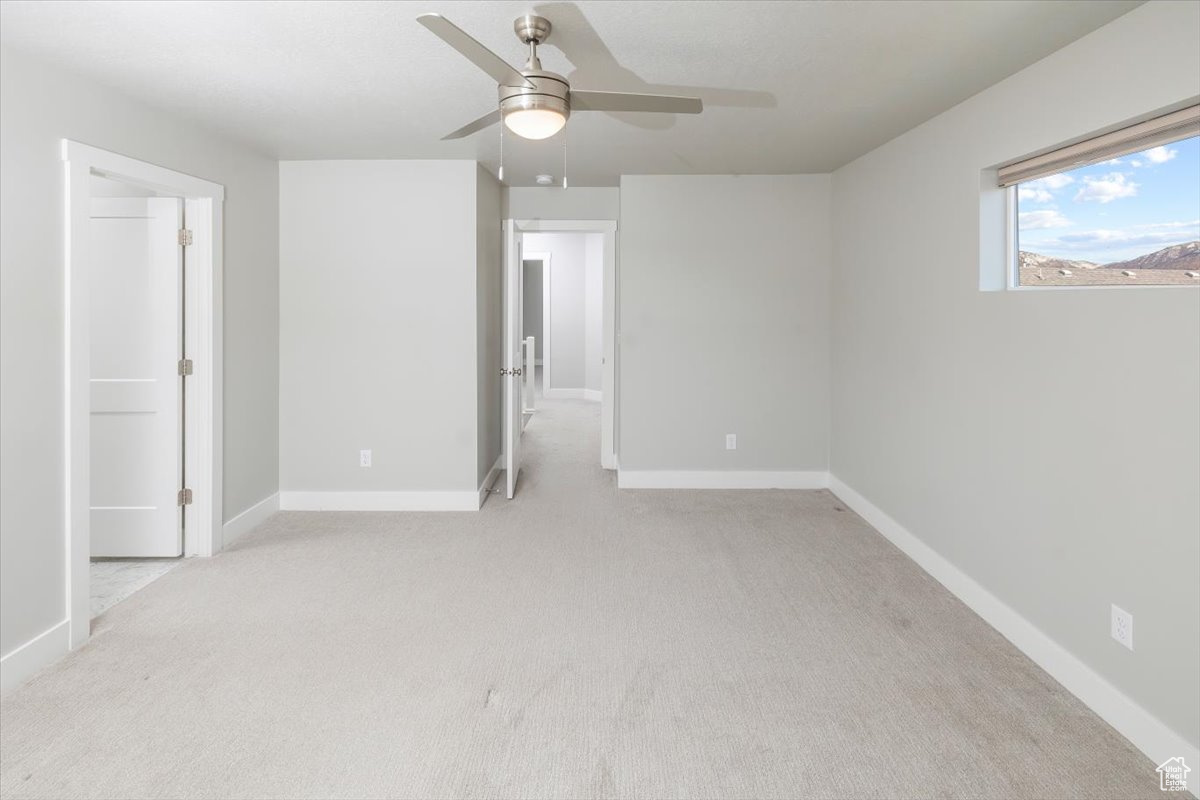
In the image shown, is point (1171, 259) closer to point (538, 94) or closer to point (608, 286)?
point (538, 94)

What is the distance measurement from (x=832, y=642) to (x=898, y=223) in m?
2.40

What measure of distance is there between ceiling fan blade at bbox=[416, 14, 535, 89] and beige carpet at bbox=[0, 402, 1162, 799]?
201cm

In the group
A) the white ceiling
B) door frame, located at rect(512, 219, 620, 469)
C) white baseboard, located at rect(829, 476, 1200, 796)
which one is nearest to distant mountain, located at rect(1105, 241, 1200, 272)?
the white ceiling

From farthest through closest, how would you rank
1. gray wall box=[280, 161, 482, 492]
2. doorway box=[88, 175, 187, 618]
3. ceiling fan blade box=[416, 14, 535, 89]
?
gray wall box=[280, 161, 482, 492] → doorway box=[88, 175, 187, 618] → ceiling fan blade box=[416, 14, 535, 89]

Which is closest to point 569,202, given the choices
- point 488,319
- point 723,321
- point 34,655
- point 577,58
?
point 488,319

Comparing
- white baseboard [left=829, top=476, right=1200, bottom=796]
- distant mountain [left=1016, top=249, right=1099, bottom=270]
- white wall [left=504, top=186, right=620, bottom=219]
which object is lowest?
white baseboard [left=829, top=476, right=1200, bottom=796]

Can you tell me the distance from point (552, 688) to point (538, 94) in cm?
198

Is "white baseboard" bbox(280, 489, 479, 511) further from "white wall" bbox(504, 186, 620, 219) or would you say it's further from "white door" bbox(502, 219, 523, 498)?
"white wall" bbox(504, 186, 620, 219)

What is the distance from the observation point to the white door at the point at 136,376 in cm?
361

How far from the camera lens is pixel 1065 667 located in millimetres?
2459

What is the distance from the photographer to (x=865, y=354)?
4480 millimetres

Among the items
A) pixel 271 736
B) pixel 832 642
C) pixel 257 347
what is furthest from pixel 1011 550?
pixel 257 347

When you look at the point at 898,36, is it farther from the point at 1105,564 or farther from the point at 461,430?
the point at 461,430

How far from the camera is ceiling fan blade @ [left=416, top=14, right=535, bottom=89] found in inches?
68.1
